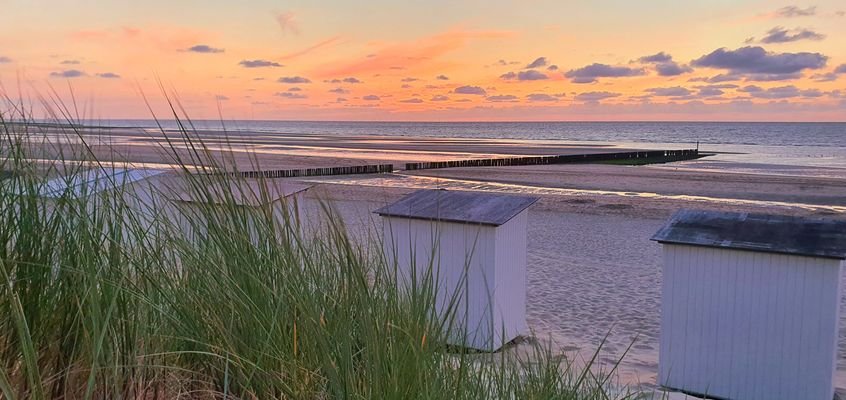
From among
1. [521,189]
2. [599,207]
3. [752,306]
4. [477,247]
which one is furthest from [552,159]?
[752,306]

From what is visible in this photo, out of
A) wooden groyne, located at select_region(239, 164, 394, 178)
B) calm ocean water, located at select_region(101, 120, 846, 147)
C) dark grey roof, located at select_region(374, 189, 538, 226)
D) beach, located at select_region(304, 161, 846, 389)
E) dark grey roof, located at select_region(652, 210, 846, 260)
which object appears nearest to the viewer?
dark grey roof, located at select_region(652, 210, 846, 260)

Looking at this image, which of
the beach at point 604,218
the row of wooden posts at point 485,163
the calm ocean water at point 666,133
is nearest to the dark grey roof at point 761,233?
the beach at point 604,218

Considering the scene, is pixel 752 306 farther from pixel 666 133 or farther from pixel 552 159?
pixel 666 133

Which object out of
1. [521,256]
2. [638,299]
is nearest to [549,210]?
[638,299]

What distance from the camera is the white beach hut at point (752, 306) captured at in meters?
5.51

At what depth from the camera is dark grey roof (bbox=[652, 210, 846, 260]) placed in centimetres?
547

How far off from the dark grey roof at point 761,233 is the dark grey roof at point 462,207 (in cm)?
169

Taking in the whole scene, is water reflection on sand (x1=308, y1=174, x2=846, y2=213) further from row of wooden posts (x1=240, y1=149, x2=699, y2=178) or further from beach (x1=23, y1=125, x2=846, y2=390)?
row of wooden posts (x1=240, y1=149, x2=699, y2=178)

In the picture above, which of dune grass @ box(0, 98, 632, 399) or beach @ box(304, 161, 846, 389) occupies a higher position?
dune grass @ box(0, 98, 632, 399)

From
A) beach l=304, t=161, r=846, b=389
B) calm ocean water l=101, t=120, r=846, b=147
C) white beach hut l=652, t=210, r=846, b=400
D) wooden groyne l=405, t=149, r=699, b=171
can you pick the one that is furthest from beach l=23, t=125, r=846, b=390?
calm ocean water l=101, t=120, r=846, b=147

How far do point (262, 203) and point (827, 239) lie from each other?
5180 millimetres

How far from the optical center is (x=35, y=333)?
2012mm

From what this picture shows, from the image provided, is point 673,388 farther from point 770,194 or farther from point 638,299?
point 770,194

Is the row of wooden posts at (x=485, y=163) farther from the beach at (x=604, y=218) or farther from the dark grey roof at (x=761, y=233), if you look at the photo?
the dark grey roof at (x=761, y=233)
